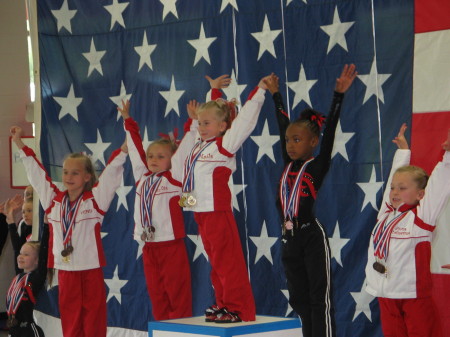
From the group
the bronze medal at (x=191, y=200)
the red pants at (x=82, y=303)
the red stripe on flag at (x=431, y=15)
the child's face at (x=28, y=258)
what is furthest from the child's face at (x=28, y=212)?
the red stripe on flag at (x=431, y=15)

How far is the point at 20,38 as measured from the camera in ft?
30.6

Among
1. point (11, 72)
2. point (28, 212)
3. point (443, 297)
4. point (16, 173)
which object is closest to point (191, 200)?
point (443, 297)

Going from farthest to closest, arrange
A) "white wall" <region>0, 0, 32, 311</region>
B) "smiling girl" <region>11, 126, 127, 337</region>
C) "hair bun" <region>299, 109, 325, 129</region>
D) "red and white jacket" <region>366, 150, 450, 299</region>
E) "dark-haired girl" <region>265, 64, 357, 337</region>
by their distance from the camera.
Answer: "white wall" <region>0, 0, 32, 311</region>, "smiling girl" <region>11, 126, 127, 337</region>, "hair bun" <region>299, 109, 325, 129</region>, "dark-haired girl" <region>265, 64, 357, 337</region>, "red and white jacket" <region>366, 150, 450, 299</region>

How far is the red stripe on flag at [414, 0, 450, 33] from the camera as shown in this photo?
4.52 m

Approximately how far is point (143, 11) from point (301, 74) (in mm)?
1661

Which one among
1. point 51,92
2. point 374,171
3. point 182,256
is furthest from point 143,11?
point 374,171

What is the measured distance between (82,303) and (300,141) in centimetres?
199

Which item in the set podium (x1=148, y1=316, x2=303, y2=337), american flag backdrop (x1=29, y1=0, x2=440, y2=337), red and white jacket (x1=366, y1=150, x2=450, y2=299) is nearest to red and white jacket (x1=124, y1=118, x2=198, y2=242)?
american flag backdrop (x1=29, y1=0, x2=440, y2=337)

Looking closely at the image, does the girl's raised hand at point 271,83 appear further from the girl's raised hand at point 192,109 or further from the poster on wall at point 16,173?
the poster on wall at point 16,173

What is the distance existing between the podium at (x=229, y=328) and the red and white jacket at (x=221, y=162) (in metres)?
0.72

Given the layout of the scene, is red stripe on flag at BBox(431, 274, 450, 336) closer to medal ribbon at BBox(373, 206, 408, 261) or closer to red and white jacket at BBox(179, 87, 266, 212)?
medal ribbon at BBox(373, 206, 408, 261)

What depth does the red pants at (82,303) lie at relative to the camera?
5.32 meters

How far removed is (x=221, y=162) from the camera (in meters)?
4.74

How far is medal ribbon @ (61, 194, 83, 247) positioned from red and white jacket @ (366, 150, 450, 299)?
7.39ft
